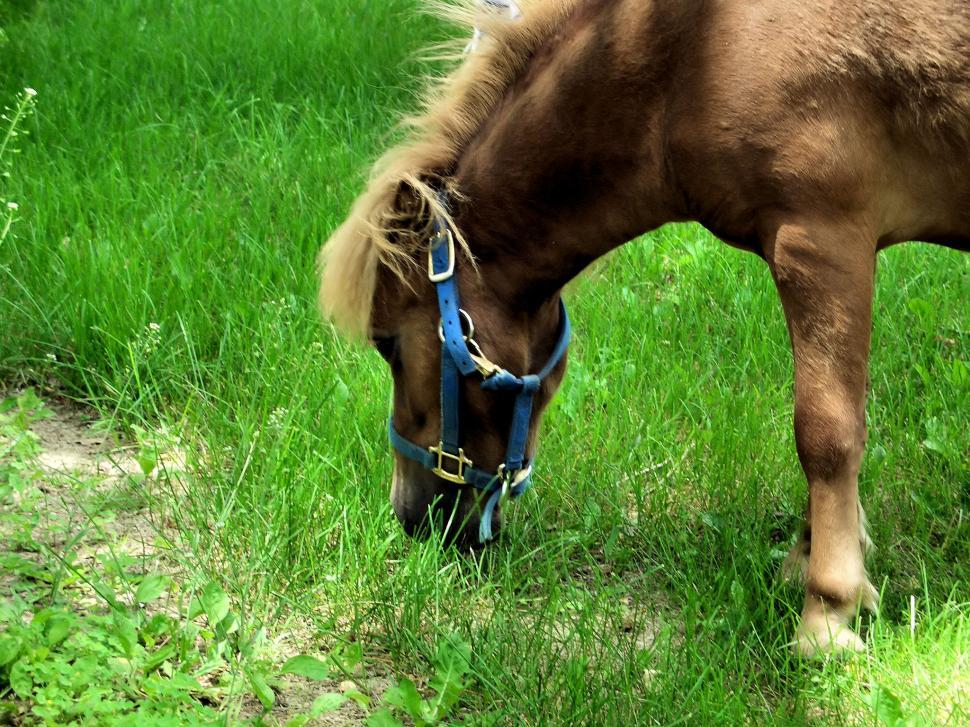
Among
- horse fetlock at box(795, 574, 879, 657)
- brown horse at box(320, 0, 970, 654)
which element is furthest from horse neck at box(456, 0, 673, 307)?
horse fetlock at box(795, 574, 879, 657)

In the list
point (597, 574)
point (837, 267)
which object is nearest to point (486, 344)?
point (597, 574)

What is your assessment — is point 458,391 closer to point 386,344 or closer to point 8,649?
point 386,344

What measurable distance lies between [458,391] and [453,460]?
0.20 m

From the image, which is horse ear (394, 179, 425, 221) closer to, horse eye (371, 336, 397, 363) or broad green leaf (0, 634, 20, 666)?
horse eye (371, 336, 397, 363)

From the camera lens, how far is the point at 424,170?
121 inches

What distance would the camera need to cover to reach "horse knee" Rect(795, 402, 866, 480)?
274cm

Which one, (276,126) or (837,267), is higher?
(837,267)

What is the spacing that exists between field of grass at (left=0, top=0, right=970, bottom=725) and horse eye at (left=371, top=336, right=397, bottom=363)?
458mm

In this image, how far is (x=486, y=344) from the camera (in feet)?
9.86

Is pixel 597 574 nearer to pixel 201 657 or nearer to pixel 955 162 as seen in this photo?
pixel 201 657

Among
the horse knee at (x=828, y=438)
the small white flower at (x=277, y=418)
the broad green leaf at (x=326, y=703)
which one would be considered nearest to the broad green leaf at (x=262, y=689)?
the broad green leaf at (x=326, y=703)

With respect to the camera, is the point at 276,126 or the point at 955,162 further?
the point at 276,126

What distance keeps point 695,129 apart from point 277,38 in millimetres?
4500

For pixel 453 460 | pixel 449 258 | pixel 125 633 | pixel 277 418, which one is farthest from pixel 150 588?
pixel 449 258
